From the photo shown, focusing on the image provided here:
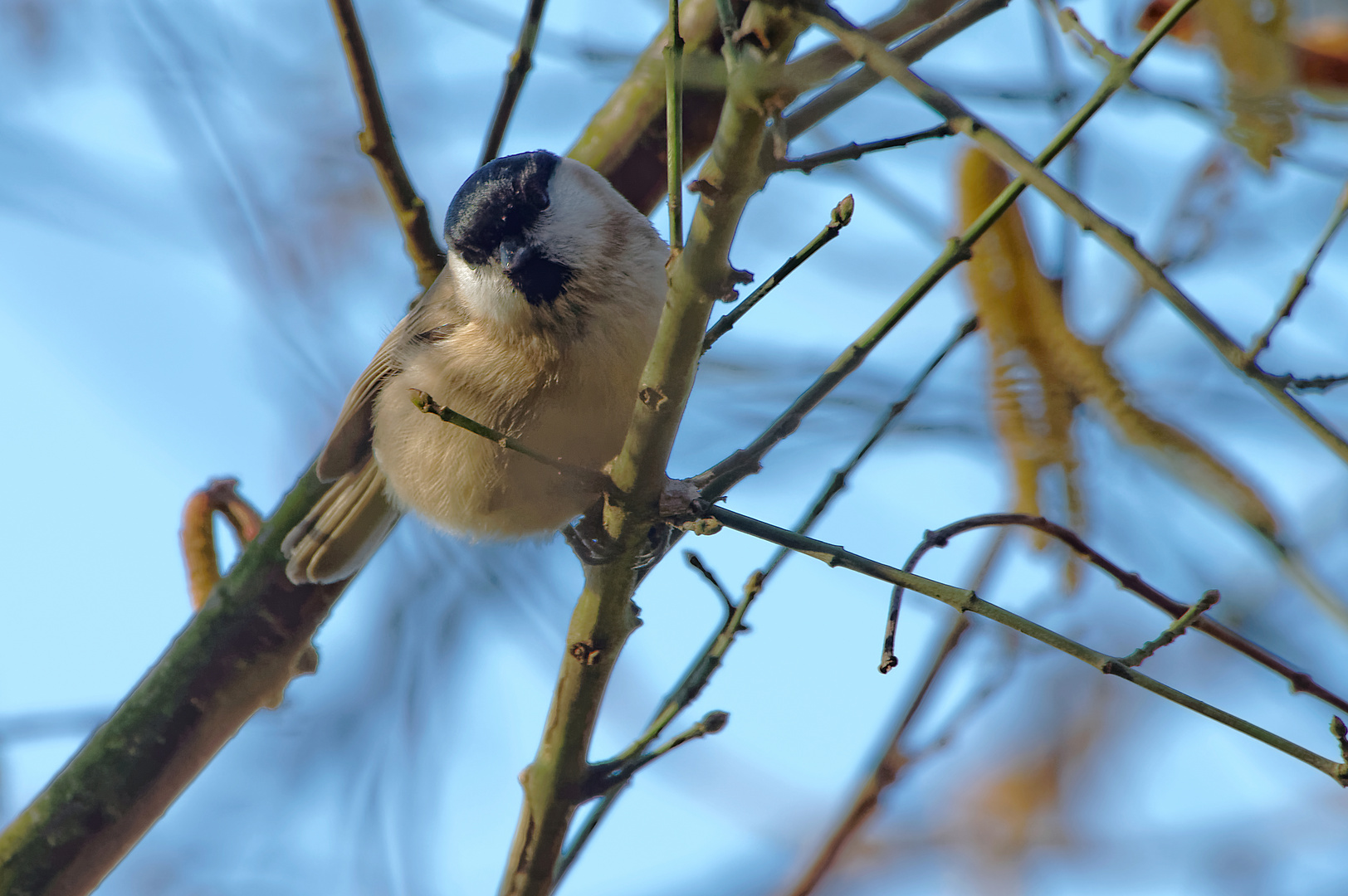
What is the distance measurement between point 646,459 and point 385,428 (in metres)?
1.40

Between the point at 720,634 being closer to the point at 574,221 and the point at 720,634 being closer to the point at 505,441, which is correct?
the point at 505,441

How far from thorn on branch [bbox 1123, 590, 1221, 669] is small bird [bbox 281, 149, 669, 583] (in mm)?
944

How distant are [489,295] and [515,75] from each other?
0.55m

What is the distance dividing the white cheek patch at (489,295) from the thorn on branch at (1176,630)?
1.42 meters

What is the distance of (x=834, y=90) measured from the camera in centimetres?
144

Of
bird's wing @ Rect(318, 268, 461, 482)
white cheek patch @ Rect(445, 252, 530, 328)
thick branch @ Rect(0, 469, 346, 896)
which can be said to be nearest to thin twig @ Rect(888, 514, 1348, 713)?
white cheek patch @ Rect(445, 252, 530, 328)

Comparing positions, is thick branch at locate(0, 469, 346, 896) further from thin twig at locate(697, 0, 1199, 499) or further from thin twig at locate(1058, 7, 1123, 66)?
thin twig at locate(1058, 7, 1123, 66)

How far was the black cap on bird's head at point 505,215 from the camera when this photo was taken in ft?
7.89

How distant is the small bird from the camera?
2252 mm

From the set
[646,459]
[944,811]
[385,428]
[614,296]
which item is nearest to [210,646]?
[385,428]

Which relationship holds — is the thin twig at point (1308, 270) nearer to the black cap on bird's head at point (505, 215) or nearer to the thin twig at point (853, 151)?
the thin twig at point (853, 151)

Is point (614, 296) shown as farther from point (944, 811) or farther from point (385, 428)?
point (944, 811)

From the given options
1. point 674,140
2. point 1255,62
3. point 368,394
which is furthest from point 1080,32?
point 368,394

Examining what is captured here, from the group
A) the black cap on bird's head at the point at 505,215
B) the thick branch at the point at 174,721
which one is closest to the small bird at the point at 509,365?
the black cap on bird's head at the point at 505,215
